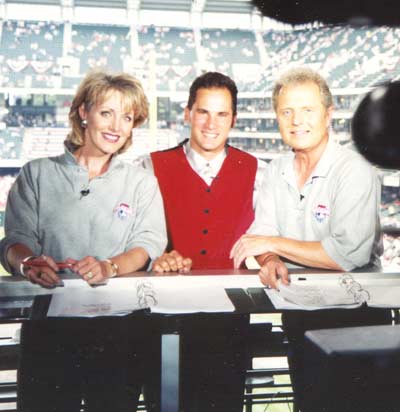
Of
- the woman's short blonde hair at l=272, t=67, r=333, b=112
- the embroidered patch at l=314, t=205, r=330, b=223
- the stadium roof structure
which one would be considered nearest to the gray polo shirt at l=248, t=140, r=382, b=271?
the embroidered patch at l=314, t=205, r=330, b=223

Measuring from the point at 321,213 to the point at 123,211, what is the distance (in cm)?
54

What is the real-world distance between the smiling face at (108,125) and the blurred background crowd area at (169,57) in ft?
0.19

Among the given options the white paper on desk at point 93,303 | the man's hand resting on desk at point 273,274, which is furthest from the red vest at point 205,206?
the white paper on desk at point 93,303

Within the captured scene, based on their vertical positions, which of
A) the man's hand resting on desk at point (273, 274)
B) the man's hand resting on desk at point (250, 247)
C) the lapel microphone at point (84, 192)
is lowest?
the man's hand resting on desk at point (273, 274)

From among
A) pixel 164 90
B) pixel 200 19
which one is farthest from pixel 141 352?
pixel 200 19

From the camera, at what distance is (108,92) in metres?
1.40

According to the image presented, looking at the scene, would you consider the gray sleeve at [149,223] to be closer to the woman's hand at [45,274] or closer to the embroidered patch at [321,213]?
the woman's hand at [45,274]

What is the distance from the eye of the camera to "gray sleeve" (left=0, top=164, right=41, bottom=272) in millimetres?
1357

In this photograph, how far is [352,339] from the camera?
1.23 metres

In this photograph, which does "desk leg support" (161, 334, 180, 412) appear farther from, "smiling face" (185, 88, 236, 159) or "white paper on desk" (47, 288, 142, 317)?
"smiling face" (185, 88, 236, 159)

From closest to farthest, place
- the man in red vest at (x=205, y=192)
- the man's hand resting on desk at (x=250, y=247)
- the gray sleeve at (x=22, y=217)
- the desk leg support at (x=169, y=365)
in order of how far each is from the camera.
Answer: the desk leg support at (x=169, y=365)
the gray sleeve at (x=22, y=217)
the man's hand resting on desk at (x=250, y=247)
the man in red vest at (x=205, y=192)

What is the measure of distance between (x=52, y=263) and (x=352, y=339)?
2.37 ft

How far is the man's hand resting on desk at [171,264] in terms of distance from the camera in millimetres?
1397

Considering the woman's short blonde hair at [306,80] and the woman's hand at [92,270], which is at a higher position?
the woman's short blonde hair at [306,80]
